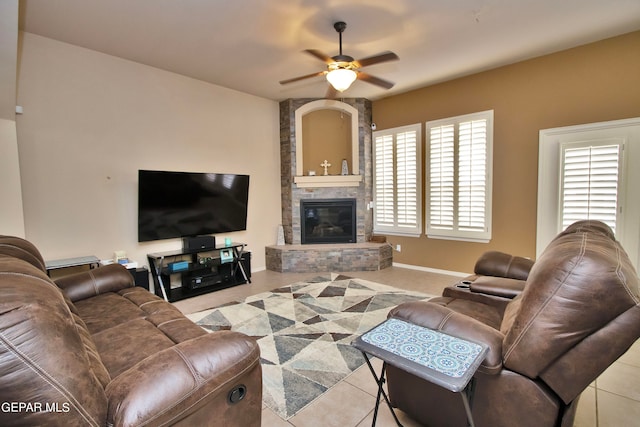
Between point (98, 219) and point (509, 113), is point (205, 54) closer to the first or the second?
point (98, 219)

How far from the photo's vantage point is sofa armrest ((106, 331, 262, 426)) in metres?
1.03

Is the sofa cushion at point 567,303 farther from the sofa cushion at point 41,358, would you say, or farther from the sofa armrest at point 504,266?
the sofa cushion at point 41,358

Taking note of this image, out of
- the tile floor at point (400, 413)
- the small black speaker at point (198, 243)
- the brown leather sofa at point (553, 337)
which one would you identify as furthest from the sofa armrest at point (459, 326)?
the small black speaker at point (198, 243)

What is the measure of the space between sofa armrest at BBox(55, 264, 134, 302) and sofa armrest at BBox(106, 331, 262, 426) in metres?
1.61

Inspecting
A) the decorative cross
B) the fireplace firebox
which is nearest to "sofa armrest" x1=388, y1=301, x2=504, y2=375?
the fireplace firebox

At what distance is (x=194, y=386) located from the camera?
1142 millimetres

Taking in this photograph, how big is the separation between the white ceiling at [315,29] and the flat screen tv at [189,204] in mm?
1465

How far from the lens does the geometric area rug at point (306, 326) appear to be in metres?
2.13

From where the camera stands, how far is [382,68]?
158 inches

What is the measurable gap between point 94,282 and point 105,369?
1.50 m

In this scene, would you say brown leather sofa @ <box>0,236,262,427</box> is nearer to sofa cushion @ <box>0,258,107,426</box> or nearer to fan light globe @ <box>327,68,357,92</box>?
sofa cushion @ <box>0,258,107,426</box>

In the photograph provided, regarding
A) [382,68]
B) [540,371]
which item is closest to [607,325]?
[540,371]

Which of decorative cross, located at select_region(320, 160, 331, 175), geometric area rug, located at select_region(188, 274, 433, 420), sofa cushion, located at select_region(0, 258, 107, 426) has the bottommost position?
geometric area rug, located at select_region(188, 274, 433, 420)

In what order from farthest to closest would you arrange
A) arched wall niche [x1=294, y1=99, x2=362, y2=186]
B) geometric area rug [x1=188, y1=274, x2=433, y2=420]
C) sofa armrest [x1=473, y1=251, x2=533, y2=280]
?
1. arched wall niche [x1=294, y1=99, x2=362, y2=186]
2. sofa armrest [x1=473, y1=251, x2=533, y2=280]
3. geometric area rug [x1=188, y1=274, x2=433, y2=420]
